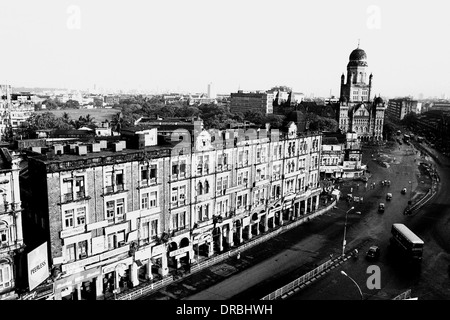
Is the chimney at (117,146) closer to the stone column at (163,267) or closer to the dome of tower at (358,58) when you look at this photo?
the stone column at (163,267)

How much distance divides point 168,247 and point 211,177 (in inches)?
335

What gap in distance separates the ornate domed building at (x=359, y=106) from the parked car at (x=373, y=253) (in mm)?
116454

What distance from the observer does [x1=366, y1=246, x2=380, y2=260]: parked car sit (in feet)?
136

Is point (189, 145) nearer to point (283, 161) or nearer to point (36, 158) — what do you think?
point (36, 158)

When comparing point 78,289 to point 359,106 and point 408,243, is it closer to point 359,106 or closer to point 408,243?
point 408,243

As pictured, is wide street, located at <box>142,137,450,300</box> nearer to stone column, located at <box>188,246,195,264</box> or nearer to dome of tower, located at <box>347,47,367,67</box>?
stone column, located at <box>188,246,195,264</box>

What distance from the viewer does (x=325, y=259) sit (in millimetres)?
40875

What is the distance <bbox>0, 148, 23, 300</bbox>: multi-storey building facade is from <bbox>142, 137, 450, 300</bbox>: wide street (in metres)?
10.3

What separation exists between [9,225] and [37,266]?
332cm

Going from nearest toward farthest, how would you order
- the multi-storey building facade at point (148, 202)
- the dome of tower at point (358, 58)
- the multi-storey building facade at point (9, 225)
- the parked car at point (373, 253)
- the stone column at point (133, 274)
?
the multi-storey building facade at point (9, 225) < the multi-storey building facade at point (148, 202) < the stone column at point (133, 274) < the parked car at point (373, 253) < the dome of tower at point (358, 58)

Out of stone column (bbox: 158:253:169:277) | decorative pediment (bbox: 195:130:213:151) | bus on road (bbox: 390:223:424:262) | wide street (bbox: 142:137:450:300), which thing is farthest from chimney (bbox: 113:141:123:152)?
bus on road (bbox: 390:223:424:262)

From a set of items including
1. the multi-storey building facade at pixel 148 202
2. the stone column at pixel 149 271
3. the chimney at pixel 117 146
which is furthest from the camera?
the stone column at pixel 149 271

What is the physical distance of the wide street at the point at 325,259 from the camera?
3362 centimetres

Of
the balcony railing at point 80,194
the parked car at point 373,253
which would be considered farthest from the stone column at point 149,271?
the parked car at point 373,253
